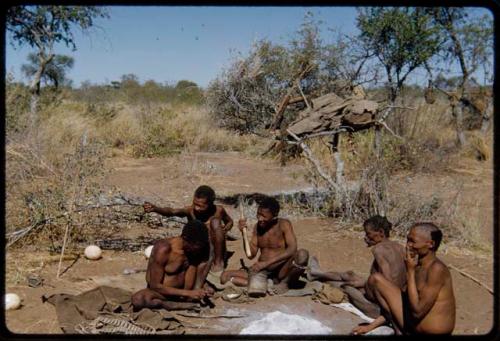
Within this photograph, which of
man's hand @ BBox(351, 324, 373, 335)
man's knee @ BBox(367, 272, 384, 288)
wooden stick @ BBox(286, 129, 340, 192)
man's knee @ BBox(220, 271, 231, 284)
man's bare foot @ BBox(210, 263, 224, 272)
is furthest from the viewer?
wooden stick @ BBox(286, 129, 340, 192)

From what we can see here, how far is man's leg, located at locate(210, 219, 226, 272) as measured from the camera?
20.6ft

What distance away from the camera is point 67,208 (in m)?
6.86

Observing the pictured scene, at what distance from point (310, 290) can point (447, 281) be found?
1.84 meters

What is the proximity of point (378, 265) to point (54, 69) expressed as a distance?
879 inches

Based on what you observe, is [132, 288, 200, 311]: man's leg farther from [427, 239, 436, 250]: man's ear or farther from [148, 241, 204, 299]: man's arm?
[427, 239, 436, 250]: man's ear

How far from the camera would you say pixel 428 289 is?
13.0 ft

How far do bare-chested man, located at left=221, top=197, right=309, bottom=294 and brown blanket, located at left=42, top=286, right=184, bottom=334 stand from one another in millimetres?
1201

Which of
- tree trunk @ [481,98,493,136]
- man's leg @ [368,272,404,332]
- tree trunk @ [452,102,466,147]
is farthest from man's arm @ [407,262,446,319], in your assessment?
tree trunk @ [481,98,493,136]

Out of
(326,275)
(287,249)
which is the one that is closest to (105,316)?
(287,249)

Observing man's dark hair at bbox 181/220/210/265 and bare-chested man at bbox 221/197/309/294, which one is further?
bare-chested man at bbox 221/197/309/294

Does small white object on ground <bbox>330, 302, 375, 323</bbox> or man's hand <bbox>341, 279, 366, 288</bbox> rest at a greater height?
man's hand <bbox>341, 279, 366, 288</bbox>

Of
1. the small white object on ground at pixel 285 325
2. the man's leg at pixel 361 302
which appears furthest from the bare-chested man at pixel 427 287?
the small white object on ground at pixel 285 325

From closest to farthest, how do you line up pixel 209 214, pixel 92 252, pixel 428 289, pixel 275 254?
1. pixel 428 289
2. pixel 275 254
3. pixel 209 214
4. pixel 92 252

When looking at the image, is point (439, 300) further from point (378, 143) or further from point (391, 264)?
point (378, 143)
